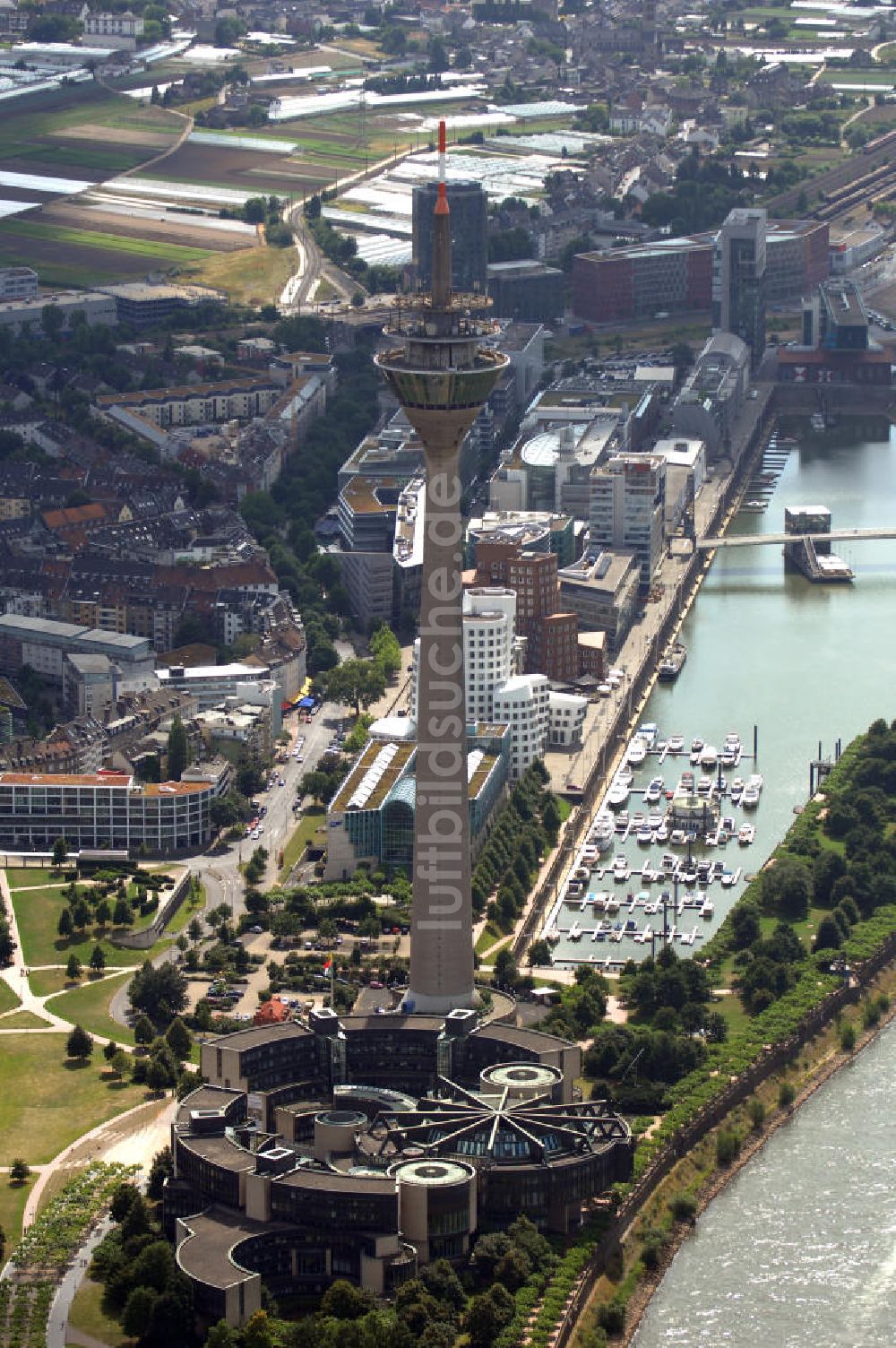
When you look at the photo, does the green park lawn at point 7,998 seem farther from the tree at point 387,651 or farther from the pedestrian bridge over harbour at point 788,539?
the pedestrian bridge over harbour at point 788,539

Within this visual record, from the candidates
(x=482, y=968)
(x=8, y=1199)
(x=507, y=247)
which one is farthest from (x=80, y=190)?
(x=8, y=1199)

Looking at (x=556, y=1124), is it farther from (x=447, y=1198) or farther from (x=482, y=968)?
(x=482, y=968)

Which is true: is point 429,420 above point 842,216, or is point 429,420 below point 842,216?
above

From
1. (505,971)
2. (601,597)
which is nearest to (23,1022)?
(505,971)

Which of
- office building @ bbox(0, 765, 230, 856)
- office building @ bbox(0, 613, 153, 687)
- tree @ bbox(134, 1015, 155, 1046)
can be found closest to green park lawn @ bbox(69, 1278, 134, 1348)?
tree @ bbox(134, 1015, 155, 1046)

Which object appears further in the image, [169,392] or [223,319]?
[223,319]

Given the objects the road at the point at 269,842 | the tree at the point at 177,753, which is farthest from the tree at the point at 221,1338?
the tree at the point at 177,753

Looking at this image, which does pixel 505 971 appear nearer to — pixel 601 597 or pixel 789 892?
pixel 789 892

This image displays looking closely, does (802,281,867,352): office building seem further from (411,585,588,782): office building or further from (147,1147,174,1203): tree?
(147,1147,174,1203): tree
